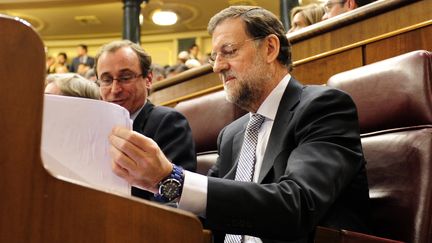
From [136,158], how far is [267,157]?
29cm

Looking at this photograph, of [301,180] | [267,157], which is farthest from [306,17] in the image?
[301,180]

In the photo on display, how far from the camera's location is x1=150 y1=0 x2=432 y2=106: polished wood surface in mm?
1079

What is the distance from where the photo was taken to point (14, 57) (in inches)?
13.6

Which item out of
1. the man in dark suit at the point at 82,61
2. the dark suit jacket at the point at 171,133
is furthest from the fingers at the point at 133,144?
the man in dark suit at the point at 82,61

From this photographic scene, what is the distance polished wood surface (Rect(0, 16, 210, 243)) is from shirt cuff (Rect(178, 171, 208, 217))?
0.14 m

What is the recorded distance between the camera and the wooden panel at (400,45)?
3.38 feet

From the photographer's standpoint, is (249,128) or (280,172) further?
(249,128)

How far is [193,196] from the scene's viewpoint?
51 cm

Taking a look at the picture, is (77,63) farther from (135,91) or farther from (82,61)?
(135,91)

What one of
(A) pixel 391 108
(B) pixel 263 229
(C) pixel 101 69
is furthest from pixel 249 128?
(C) pixel 101 69

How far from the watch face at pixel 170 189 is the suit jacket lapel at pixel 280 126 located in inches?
8.3

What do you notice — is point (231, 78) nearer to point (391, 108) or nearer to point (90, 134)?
point (391, 108)

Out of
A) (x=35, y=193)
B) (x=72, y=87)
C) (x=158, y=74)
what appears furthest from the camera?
(x=158, y=74)

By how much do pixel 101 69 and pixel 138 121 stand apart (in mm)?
153
